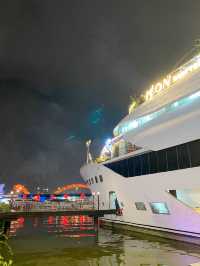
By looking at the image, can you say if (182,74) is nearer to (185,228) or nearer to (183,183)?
(183,183)

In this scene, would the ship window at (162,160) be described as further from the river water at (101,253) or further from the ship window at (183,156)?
the river water at (101,253)

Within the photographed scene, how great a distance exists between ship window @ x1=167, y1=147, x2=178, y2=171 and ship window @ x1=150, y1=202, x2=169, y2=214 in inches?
149

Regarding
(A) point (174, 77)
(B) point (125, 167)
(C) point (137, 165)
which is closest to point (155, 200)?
(C) point (137, 165)

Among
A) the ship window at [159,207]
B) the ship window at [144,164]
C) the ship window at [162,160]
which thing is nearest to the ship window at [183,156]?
the ship window at [162,160]

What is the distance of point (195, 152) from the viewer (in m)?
20.4

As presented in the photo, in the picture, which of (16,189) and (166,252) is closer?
(166,252)

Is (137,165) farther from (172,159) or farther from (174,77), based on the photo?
(174,77)

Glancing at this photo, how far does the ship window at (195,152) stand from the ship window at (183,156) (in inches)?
19.2

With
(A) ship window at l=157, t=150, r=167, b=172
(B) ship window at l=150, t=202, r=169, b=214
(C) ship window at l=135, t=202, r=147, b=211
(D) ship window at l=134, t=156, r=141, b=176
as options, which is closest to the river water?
(B) ship window at l=150, t=202, r=169, b=214

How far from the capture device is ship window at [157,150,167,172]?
23467 millimetres

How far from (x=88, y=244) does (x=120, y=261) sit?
25.3 feet

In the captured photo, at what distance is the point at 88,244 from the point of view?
79.7 feet

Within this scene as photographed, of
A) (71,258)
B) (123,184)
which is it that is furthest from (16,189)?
(71,258)

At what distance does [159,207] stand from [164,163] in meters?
4.57
